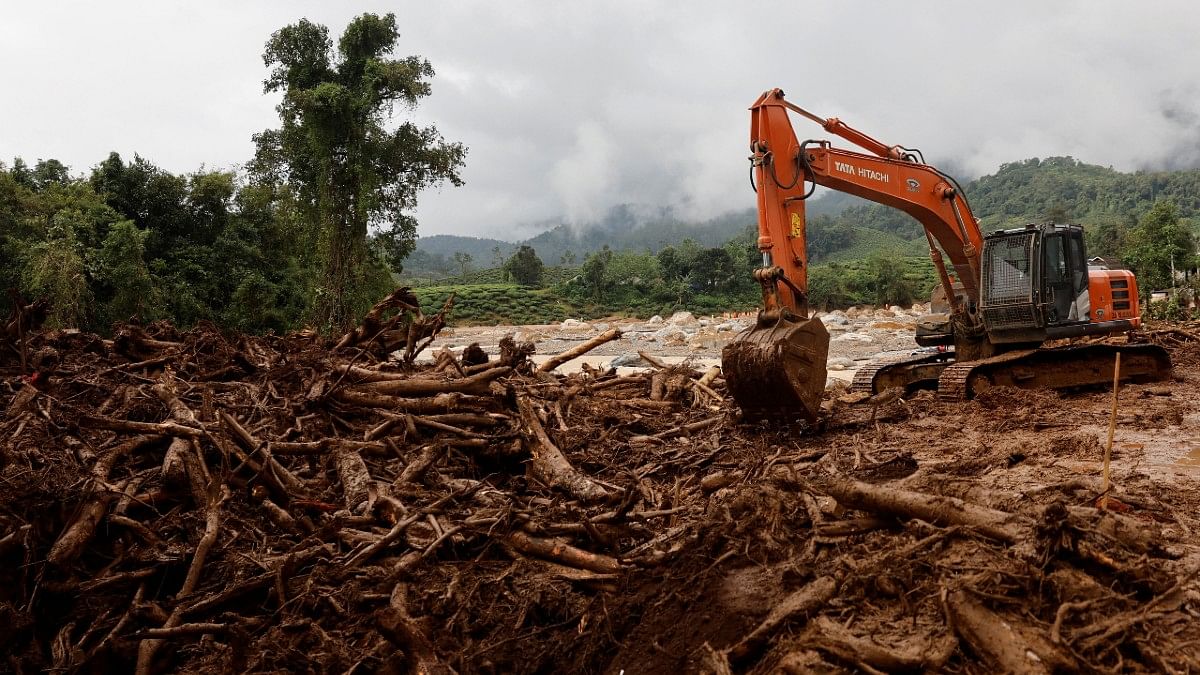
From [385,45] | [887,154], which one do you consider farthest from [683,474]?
[385,45]

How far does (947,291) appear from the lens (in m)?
10.5

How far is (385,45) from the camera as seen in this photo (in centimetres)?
2681

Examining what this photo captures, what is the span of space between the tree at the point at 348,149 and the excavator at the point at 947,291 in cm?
1833

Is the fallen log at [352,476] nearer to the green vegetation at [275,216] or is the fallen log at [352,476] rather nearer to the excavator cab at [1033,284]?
the excavator cab at [1033,284]

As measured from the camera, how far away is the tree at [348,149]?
24828mm

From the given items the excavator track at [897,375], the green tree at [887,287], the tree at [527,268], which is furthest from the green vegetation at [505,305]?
the excavator track at [897,375]

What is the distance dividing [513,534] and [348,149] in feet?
77.2

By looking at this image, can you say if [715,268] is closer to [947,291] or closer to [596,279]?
[596,279]

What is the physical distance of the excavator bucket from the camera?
7242 mm

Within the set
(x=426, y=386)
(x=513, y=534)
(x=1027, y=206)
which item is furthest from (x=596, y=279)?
(x=1027, y=206)

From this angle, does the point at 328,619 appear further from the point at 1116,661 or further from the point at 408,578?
the point at 1116,661

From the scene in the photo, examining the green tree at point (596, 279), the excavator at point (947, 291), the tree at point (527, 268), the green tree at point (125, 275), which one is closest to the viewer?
the excavator at point (947, 291)

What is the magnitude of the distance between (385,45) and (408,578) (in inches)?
1029

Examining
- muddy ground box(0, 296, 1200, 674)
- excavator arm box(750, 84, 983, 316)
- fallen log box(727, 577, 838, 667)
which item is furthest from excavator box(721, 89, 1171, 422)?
fallen log box(727, 577, 838, 667)
